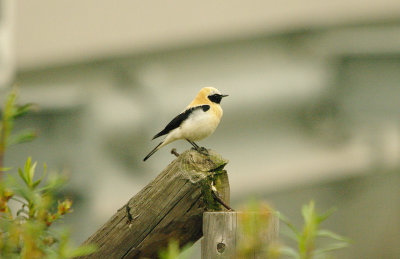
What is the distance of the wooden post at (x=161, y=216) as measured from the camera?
219cm

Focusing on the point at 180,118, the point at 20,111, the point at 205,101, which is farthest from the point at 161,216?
the point at 205,101

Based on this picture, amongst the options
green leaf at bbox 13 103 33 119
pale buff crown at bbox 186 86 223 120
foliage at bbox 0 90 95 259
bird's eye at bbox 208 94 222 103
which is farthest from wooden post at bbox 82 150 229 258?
bird's eye at bbox 208 94 222 103

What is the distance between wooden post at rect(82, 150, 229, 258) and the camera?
2.19 m

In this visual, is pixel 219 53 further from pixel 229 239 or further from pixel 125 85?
pixel 229 239

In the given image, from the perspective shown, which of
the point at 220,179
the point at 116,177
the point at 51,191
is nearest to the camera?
the point at 51,191

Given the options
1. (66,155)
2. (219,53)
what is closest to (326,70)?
(219,53)

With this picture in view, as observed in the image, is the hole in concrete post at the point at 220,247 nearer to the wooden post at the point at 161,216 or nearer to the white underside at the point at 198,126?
the wooden post at the point at 161,216

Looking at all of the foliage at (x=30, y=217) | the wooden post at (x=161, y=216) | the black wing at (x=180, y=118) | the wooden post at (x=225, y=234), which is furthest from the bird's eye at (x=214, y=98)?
the foliage at (x=30, y=217)

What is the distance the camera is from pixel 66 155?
7.46m

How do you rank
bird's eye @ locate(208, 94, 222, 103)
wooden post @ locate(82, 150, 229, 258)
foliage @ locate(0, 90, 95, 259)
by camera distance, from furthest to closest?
bird's eye @ locate(208, 94, 222, 103), wooden post @ locate(82, 150, 229, 258), foliage @ locate(0, 90, 95, 259)

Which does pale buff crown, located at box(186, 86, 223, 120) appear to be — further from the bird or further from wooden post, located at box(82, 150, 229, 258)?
wooden post, located at box(82, 150, 229, 258)

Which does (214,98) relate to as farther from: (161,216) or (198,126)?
(161,216)

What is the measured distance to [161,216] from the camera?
2184 millimetres

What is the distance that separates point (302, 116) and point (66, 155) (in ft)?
9.47
